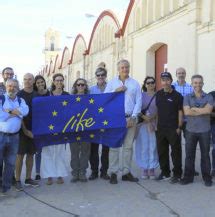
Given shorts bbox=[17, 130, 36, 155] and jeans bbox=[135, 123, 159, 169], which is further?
jeans bbox=[135, 123, 159, 169]

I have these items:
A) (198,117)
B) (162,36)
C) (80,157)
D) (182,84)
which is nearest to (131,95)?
(198,117)

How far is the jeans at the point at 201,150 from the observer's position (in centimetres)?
710

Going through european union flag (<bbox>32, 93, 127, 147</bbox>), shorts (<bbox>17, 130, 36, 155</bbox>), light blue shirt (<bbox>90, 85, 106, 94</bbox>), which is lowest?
shorts (<bbox>17, 130, 36, 155</bbox>)

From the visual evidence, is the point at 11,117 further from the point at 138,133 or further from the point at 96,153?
the point at 138,133

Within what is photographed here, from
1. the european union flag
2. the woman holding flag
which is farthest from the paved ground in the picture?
the european union flag

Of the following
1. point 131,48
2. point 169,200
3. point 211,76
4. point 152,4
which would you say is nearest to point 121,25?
point 131,48

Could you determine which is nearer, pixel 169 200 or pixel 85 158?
pixel 169 200

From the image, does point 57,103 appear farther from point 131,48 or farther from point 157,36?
point 131,48

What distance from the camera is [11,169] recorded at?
255 inches

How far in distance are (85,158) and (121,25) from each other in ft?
59.3

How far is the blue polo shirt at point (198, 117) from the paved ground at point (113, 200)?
3.21 feet

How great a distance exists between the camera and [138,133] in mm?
7793

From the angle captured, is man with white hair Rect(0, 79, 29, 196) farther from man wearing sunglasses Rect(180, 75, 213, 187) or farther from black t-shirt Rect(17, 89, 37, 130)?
man wearing sunglasses Rect(180, 75, 213, 187)

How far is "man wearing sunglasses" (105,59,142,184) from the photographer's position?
7.32 m
